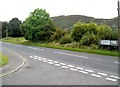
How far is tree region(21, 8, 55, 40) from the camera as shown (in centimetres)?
5319

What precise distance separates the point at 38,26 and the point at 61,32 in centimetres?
819

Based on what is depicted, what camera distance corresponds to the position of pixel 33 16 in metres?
55.4

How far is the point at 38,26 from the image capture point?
176ft

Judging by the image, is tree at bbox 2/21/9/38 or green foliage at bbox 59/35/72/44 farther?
tree at bbox 2/21/9/38

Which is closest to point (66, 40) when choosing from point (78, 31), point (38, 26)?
point (78, 31)

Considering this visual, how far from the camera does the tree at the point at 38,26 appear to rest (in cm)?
5319

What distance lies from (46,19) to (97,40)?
77.1 ft

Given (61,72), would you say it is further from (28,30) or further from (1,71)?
(28,30)

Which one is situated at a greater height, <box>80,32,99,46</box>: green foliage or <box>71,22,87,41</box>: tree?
<box>71,22,87,41</box>: tree

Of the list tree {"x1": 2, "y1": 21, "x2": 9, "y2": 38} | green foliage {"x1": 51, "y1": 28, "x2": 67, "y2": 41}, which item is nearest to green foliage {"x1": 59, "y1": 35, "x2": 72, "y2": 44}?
green foliage {"x1": 51, "y1": 28, "x2": 67, "y2": 41}

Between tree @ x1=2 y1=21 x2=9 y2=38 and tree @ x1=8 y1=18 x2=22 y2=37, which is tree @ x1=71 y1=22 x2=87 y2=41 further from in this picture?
tree @ x1=2 y1=21 x2=9 y2=38

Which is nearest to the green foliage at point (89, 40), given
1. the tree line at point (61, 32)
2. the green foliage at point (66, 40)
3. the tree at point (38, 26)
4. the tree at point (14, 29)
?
the tree line at point (61, 32)

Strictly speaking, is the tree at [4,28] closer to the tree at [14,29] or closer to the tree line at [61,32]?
the tree at [14,29]

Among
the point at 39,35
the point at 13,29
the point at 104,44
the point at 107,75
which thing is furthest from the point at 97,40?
the point at 13,29
